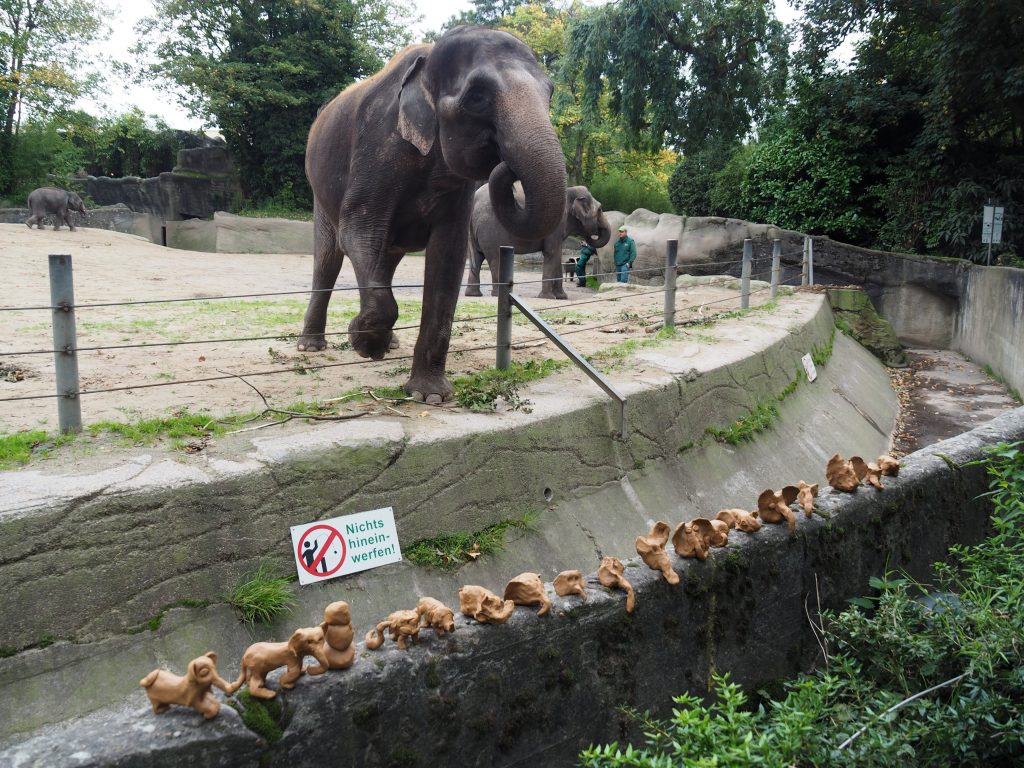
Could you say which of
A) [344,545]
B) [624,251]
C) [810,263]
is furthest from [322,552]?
[624,251]

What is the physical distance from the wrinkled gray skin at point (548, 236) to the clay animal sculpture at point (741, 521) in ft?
27.9

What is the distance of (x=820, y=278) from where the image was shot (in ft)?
48.1

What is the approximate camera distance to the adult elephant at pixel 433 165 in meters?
4.34

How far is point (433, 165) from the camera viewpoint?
195 inches

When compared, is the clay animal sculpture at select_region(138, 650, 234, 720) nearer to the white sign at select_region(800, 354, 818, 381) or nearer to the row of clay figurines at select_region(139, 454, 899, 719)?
the row of clay figurines at select_region(139, 454, 899, 719)

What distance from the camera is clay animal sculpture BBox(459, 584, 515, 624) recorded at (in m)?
2.31

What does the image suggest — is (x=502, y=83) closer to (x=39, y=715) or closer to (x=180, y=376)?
(x=180, y=376)

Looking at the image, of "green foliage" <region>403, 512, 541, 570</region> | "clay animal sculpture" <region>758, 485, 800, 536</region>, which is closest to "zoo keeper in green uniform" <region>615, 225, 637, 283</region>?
"green foliage" <region>403, 512, 541, 570</region>

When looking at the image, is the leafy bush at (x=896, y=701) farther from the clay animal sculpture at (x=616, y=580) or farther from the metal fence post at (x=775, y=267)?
the metal fence post at (x=775, y=267)

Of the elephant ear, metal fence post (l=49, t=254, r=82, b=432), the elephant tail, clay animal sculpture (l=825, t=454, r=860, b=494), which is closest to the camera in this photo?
the elephant tail

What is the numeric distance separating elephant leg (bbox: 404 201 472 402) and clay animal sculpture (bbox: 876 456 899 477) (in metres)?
2.47

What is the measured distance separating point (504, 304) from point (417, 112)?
4.64ft

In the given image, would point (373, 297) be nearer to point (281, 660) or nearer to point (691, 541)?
point (691, 541)

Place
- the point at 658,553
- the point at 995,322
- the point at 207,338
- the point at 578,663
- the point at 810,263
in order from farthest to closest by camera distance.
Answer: the point at 810,263
the point at 995,322
the point at 207,338
the point at 658,553
the point at 578,663
